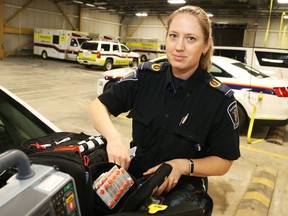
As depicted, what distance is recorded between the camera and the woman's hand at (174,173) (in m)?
1.32

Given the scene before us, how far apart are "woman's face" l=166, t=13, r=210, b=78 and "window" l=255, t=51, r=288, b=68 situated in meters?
7.65

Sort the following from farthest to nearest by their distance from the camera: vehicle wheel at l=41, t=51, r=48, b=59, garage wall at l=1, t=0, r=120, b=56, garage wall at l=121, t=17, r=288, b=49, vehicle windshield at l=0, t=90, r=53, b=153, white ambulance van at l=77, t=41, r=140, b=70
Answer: garage wall at l=121, t=17, r=288, b=49 → vehicle wheel at l=41, t=51, r=48, b=59 → garage wall at l=1, t=0, r=120, b=56 → white ambulance van at l=77, t=41, r=140, b=70 → vehicle windshield at l=0, t=90, r=53, b=153

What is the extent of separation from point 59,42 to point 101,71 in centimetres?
436

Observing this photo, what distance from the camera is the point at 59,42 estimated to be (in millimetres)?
17625

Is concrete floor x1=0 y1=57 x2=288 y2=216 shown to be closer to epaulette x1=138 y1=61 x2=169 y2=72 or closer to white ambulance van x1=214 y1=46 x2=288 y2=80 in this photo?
epaulette x1=138 y1=61 x2=169 y2=72

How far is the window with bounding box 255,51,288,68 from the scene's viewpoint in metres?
8.22

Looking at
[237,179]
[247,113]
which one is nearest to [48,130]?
[237,179]

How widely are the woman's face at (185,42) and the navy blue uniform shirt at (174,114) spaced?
101mm

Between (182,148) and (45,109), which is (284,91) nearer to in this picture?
(182,148)

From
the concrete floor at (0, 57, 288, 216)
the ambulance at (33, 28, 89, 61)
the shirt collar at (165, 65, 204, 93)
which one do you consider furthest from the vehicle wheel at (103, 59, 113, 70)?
the shirt collar at (165, 65, 204, 93)

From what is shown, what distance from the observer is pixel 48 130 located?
2.03 m

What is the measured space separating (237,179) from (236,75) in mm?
2319

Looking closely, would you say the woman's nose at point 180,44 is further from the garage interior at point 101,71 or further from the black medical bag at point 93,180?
the garage interior at point 101,71

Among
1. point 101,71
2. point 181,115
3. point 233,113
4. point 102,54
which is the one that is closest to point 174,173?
point 181,115
